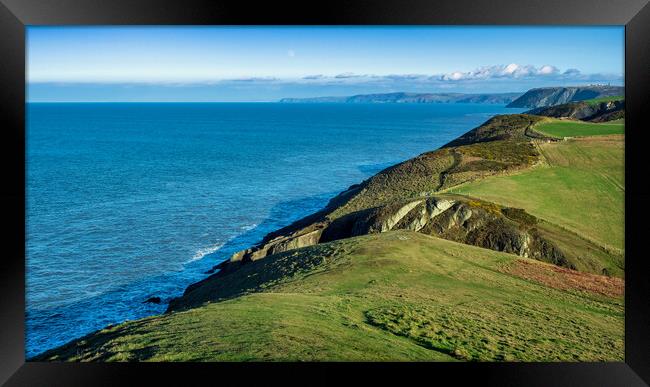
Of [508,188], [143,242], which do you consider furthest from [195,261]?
[508,188]

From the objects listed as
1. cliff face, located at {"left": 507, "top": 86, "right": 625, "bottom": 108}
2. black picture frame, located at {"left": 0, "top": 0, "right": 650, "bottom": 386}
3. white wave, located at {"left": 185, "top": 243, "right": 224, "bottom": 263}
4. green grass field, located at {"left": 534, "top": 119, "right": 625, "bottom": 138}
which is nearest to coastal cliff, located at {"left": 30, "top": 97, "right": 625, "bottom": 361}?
black picture frame, located at {"left": 0, "top": 0, "right": 650, "bottom": 386}

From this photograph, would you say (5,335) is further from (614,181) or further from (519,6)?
(614,181)

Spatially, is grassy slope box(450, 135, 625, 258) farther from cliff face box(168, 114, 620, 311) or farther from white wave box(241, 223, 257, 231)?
white wave box(241, 223, 257, 231)

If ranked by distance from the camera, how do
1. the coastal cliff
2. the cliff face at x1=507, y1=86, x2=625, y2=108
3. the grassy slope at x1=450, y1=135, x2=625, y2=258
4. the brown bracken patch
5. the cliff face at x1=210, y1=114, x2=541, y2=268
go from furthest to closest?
the cliff face at x1=507, y1=86, x2=625, y2=108, the cliff face at x1=210, y1=114, x2=541, y2=268, the grassy slope at x1=450, y1=135, x2=625, y2=258, the brown bracken patch, the coastal cliff

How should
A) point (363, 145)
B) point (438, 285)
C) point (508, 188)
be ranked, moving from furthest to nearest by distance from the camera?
point (363, 145)
point (508, 188)
point (438, 285)

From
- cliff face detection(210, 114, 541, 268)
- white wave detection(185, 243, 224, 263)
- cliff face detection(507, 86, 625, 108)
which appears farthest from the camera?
cliff face detection(507, 86, 625, 108)

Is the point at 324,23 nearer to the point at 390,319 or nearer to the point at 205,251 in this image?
the point at 390,319

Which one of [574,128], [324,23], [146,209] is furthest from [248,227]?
[574,128]
